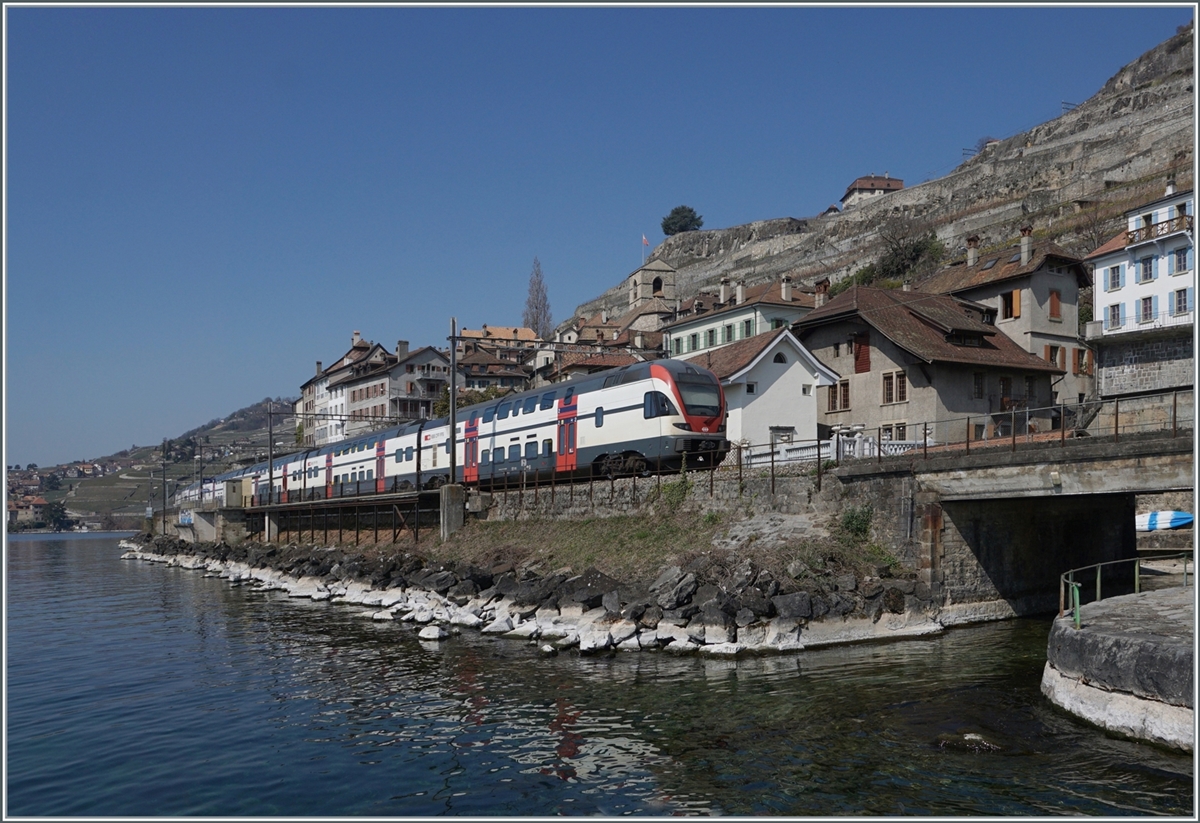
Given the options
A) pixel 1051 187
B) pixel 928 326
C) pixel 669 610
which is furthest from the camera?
pixel 1051 187

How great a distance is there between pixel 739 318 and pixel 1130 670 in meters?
44.7

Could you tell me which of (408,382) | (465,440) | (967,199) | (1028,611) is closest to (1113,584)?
(1028,611)

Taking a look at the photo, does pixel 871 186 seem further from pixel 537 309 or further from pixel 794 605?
pixel 794 605

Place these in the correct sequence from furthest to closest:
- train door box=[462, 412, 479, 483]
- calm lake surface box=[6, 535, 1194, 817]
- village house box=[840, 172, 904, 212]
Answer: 1. village house box=[840, 172, 904, 212]
2. train door box=[462, 412, 479, 483]
3. calm lake surface box=[6, 535, 1194, 817]

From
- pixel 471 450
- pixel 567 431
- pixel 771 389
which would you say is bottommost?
pixel 471 450

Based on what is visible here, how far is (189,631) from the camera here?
1174 inches

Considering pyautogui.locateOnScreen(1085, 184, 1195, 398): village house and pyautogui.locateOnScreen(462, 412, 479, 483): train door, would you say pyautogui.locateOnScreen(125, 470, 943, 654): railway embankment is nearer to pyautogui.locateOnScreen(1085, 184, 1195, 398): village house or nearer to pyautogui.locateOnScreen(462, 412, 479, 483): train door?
pyautogui.locateOnScreen(462, 412, 479, 483): train door

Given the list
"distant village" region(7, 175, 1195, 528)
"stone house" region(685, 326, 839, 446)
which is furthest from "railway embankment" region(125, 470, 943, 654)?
"stone house" region(685, 326, 839, 446)

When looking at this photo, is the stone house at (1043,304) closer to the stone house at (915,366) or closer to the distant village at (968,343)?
the distant village at (968,343)

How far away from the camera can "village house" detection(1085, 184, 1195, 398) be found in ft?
147

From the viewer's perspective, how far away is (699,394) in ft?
103

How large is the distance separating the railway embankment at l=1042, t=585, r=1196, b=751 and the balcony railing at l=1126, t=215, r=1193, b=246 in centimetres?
3588

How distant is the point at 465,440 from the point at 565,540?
12902mm

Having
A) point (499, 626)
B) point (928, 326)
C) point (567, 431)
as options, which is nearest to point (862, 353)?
point (928, 326)
